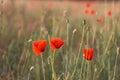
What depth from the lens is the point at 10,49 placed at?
113 inches

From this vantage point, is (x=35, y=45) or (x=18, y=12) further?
(x=18, y=12)

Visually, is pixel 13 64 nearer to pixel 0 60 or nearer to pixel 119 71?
pixel 0 60

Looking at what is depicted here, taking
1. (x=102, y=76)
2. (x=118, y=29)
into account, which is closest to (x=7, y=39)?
(x=118, y=29)

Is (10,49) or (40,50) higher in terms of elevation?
(40,50)

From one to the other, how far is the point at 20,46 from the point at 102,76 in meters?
0.97

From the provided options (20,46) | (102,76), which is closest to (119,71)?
(102,76)

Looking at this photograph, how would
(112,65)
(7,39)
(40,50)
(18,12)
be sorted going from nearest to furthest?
1. (40,50)
2. (112,65)
3. (7,39)
4. (18,12)

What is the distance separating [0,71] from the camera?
8.70ft

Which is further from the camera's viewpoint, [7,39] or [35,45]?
[7,39]

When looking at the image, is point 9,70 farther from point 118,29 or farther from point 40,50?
point 118,29

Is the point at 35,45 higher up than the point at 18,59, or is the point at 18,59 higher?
the point at 35,45

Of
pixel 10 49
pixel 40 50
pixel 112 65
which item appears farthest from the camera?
pixel 10 49

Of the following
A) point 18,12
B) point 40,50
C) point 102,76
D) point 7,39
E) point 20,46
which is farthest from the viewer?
point 18,12

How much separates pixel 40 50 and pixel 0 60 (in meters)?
1.01
